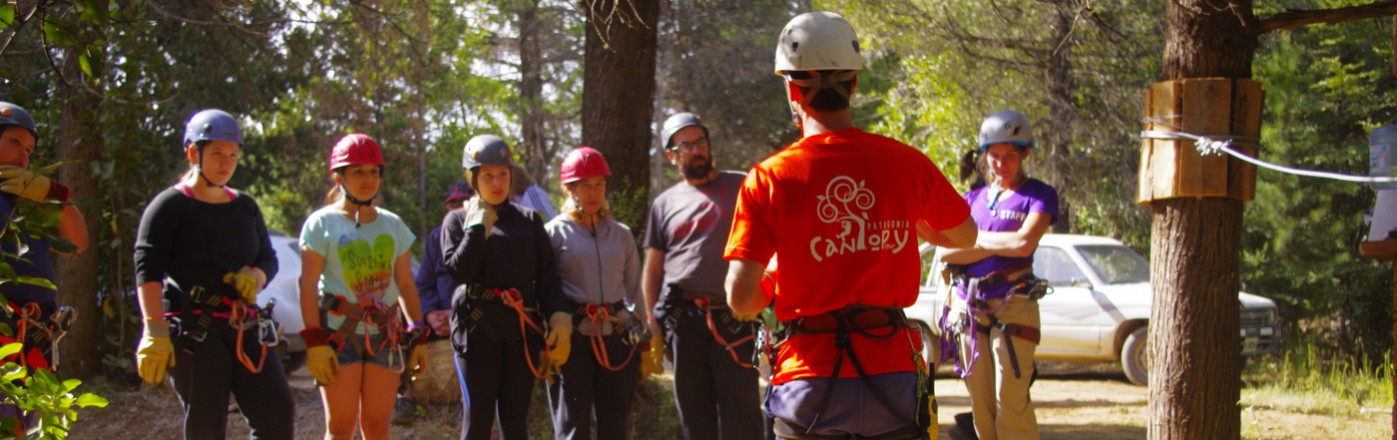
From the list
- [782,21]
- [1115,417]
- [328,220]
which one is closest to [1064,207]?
[1115,417]

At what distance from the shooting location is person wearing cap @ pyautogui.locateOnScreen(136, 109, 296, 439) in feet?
17.6

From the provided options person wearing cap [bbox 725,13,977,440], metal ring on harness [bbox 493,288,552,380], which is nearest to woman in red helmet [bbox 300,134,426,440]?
metal ring on harness [bbox 493,288,552,380]

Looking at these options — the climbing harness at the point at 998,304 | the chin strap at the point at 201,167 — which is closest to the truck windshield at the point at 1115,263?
the climbing harness at the point at 998,304

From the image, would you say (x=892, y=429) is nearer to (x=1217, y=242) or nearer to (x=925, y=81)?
(x=1217, y=242)

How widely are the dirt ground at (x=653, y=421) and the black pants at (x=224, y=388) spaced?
246 centimetres

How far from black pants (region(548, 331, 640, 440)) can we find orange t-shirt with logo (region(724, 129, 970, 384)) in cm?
273

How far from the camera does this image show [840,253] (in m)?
3.60

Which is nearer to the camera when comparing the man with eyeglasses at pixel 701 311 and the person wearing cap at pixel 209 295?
the person wearing cap at pixel 209 295

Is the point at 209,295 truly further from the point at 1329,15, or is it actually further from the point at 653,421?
the point at 1329,15

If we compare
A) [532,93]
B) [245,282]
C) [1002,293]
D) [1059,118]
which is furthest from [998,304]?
[532,93]

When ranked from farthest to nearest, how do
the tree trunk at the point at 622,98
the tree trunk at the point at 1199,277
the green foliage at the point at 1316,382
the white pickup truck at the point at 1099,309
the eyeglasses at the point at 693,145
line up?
1. the white pickup truck at the point at 1099,309
2. the green foliage at the point at 1316,382
3. the tree trunk at the point at 622,98
4. the eyeglasses at the point at 693,145
5. the tree trunk at the point at 1199,277

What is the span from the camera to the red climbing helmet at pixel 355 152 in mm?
5734

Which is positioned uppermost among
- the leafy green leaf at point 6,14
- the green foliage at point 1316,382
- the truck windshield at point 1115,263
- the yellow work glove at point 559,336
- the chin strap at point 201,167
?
the leafy green leaf at point 6,14

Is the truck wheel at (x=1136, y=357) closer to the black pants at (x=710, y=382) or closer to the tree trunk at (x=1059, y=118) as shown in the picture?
the tree trunk at (x=1059, y=118)
